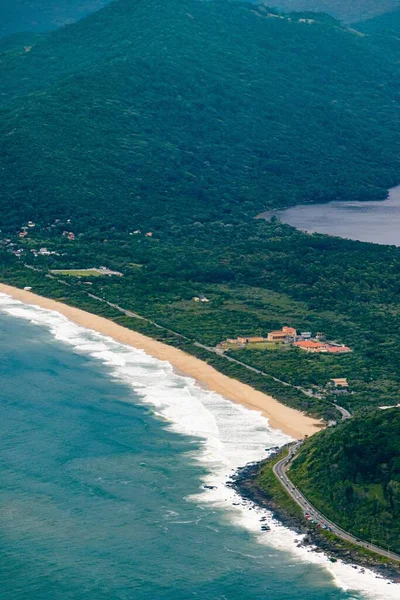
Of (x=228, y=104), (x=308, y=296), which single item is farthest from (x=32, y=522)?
(x=228, y=104)

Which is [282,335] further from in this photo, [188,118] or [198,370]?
[188,118]

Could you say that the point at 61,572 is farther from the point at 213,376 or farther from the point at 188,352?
the point at 188,352

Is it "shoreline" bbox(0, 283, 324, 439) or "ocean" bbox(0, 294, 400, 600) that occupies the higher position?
"ocean" bbox(0, 294, 400, 600)

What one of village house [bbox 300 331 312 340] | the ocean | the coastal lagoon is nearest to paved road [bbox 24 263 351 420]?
the ocean

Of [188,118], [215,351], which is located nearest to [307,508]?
[215,351]

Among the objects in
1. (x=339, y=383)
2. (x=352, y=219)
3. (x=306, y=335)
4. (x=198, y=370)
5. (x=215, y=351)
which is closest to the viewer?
(x=339, y=383)

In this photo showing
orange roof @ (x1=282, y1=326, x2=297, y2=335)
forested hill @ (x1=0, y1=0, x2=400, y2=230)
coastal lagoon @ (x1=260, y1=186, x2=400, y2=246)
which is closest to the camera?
orange roof @ (x1=282, y1=326, x2=297, y2=335)

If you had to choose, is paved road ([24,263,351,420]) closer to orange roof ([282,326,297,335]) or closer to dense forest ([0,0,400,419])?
dense forest ([0,0,400,419])
